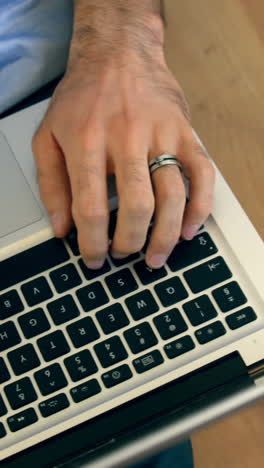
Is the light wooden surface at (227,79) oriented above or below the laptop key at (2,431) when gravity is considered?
above

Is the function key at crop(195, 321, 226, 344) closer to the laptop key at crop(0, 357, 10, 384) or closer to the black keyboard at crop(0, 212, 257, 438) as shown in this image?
the black keyboard at crop(0, 212, 257, 438)

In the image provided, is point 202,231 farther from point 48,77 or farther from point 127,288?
point 48,77

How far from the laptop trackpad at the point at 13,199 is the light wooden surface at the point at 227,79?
0.21 meters

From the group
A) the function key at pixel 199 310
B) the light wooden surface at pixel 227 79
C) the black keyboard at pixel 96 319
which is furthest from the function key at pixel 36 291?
the light wooden surface at pixel 227 79

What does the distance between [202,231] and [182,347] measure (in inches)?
3.4

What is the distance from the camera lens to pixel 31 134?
1.48ft

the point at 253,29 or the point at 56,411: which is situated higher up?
the point at 253,29

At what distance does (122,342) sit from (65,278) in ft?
0.21

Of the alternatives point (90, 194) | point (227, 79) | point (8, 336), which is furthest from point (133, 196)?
point (227, 79)

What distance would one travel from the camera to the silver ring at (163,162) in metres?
0.40

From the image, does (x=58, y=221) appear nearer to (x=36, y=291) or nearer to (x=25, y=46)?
(x=36, y=291)

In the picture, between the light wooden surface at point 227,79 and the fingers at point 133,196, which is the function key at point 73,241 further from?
the light wooden surface at point 227,79

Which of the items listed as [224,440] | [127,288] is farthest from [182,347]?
[224,440]

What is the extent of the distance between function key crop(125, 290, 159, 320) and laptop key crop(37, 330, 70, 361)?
5cm
